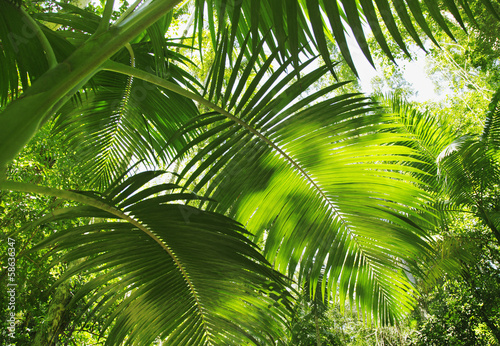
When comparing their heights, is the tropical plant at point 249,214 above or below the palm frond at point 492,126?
below

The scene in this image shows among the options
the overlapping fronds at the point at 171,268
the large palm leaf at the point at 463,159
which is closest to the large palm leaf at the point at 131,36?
the overlapping fronds at the point at 171,268

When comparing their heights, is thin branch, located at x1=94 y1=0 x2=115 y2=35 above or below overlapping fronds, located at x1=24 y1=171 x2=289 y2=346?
above

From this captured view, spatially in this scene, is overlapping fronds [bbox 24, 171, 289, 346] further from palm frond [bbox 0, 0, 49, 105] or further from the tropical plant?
palm frond [bbox 0, 0, 49, 105]

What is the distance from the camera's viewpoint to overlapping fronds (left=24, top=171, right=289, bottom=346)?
38.1 inches

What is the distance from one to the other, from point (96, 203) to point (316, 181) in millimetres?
643

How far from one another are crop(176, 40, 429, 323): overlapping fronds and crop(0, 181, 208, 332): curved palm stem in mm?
199

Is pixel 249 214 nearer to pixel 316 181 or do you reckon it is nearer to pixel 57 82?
pixel 316 181

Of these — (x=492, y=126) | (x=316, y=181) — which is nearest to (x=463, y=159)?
(x=492, y=126)

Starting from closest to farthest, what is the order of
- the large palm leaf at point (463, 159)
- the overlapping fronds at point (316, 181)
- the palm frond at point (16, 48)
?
the palm frond at point (16, 48)
the overlapping fronds at point (316, 181)
the large palm leaf at point (463, 159)

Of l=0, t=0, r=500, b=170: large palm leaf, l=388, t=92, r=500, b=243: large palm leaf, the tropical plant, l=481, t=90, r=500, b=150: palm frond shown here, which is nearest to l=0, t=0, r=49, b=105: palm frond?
the tropical plant

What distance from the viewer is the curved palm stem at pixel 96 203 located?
0.71m

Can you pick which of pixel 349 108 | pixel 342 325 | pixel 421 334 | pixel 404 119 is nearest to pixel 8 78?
pixel 349 108

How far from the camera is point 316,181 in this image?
41.6 inches

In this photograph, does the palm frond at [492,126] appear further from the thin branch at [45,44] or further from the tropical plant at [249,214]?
the thin branch at [45,44]
